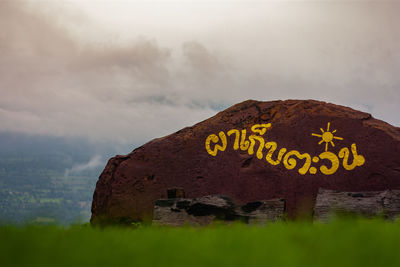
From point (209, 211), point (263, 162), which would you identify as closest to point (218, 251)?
point (209, 211)

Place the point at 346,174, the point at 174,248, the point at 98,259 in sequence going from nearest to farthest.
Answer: the point at 98,259 → the point at 174,248 → the point at 346,174

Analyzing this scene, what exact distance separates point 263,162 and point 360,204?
1.96 meters

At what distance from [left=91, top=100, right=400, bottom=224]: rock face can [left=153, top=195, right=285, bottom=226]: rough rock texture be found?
1.22 m

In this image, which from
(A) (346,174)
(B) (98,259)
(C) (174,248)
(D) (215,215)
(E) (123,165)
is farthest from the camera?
(E) (123,165)

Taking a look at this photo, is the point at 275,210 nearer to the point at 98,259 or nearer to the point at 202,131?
the point at 202,131

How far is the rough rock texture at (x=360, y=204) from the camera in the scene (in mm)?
5809

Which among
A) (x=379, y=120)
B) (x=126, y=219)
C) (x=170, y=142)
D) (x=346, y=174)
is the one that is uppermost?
(x=379, y=120)

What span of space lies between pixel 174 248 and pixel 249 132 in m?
5.72

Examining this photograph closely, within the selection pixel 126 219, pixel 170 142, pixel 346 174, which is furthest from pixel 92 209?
pixel 346 174

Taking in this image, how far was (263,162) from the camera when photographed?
7.35 meters

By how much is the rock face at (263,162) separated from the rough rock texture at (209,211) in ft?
3.99

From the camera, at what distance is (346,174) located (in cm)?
709

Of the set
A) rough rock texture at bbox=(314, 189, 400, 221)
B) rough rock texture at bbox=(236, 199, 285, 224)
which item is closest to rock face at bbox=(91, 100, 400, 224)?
rough rock texture at bbox=(314, 189, 400, 221)

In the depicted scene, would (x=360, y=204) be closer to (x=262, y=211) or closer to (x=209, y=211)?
(x=262, y=211)
